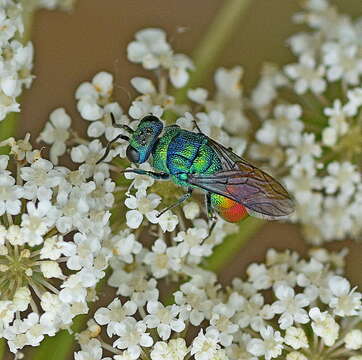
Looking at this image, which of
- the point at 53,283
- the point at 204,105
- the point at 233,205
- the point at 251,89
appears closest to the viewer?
the point at 53,283

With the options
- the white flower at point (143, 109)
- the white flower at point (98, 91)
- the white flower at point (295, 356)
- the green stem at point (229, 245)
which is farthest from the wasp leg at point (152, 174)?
the white flower at point (295, 356)

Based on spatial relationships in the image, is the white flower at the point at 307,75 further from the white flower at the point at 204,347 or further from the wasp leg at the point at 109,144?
the white flower at the point at 204,347

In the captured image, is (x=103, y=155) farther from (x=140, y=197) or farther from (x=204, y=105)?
(x=204, y=105)

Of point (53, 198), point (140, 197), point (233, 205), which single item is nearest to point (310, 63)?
point (233, 205)

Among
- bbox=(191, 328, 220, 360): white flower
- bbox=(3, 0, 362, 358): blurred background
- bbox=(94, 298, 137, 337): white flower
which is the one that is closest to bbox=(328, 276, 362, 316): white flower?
bbox=(191, 328, 220, 360): white flower

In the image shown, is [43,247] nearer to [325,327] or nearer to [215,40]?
[325,327]

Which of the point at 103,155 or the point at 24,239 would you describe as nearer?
the point at 24,239

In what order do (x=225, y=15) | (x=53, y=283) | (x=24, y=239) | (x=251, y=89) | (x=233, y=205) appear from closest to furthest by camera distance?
(x=24, y=239) < (x=53, y=283) < (x=233, y=205) < (x=225, y=15) < (x=251, y=89)
